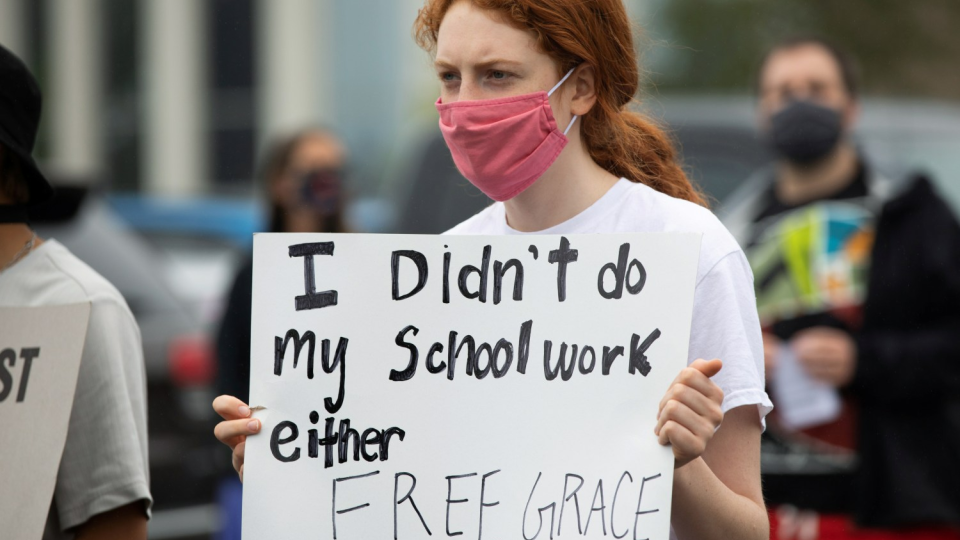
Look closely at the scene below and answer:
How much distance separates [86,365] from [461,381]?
0.79 meters

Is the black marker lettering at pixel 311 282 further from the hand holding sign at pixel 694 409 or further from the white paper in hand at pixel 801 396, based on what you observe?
the white paper in hand at pixel 801 396

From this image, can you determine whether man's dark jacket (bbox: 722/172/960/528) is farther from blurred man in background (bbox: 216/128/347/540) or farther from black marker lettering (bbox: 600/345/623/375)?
black marker lettering (bbox: 600/345/623/375)

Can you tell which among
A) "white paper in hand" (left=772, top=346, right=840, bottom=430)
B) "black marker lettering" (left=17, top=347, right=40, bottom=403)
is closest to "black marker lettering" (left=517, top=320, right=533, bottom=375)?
"black marker lettering" (left=17, top=347, right=40, bottom=403)

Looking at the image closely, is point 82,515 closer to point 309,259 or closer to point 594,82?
point 309,259

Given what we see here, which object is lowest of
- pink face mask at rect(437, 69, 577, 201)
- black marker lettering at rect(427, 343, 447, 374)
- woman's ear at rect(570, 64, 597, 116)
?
black marker lettering at rect(427, 343, 447, 374)

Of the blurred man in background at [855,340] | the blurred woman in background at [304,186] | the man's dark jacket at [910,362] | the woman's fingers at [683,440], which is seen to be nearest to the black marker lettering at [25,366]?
the woman's fingers at [683,440]

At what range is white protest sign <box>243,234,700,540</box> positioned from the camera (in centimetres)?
214

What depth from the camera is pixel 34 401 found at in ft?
7.74

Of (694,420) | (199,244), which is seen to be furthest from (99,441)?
(199,244)

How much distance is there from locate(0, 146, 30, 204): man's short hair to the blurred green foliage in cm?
1151

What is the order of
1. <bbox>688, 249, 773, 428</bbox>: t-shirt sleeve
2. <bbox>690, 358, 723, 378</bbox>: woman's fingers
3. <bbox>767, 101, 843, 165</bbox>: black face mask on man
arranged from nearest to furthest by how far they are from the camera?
<bbox>690, 358, 723, 378</bbox>: woman's fingers
<bbox>688, 249, 773, 428</bbox>: t-shirt sleeve
<bbox>767, 101, 843, 165</bbox>: black face mask on man

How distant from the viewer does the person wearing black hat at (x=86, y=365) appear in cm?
244

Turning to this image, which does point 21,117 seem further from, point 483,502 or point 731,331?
point 731,331

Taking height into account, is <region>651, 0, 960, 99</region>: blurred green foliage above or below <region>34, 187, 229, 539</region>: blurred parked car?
above
